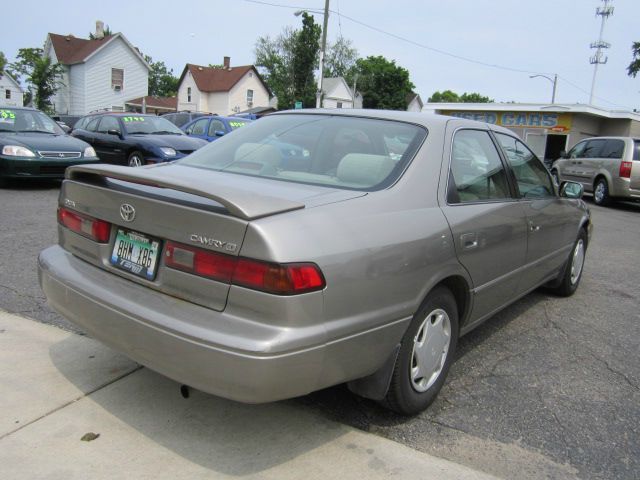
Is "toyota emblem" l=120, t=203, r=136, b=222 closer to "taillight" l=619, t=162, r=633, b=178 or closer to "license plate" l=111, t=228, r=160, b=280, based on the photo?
"license plate" l=111, t=228, r=160, b=280

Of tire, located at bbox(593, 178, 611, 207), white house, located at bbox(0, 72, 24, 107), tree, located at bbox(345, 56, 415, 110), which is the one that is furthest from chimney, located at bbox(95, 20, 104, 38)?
tire, located at bbox(593, 178, 611, 207)

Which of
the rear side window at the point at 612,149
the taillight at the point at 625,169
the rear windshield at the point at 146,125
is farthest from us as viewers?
the rear side window at the point at 612,149

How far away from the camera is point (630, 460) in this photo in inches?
104

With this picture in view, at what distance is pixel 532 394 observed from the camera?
326 cm

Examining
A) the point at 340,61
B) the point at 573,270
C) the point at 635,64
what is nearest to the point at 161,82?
the point at 340,61

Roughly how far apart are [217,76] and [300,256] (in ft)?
175

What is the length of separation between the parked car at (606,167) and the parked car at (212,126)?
7857 mm

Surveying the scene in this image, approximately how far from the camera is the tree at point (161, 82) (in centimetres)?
9000

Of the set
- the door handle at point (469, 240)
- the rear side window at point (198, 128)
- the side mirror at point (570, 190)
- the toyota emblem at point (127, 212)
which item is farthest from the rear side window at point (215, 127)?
the toyota emblem at point (127, 212)

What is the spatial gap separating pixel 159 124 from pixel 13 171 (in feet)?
11.1

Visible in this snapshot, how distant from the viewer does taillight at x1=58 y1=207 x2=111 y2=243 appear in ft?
8.96

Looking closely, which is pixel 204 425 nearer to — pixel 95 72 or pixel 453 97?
pixel 95 72

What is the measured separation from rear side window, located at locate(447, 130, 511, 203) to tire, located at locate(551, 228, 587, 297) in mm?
1780

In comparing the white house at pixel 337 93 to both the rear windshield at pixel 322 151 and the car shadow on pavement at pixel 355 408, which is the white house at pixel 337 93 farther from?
the car shadow on pavement at pixel 355 408
